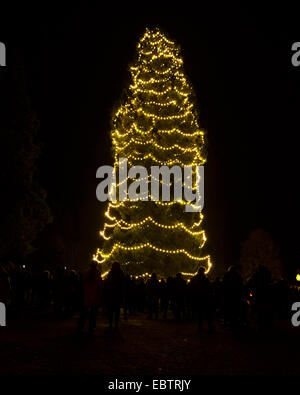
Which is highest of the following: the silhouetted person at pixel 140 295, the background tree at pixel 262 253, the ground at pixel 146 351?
the background tree at pixel 262 253

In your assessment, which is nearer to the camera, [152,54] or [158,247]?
[158,247]

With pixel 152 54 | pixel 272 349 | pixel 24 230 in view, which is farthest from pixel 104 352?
pixel 152 54

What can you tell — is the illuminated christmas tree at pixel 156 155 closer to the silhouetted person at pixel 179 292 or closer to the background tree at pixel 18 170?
the background tree at pixel 18 170

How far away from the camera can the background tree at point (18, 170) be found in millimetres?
32188

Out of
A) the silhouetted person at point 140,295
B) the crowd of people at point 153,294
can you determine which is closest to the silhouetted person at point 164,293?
the crowd of people at point 153,294

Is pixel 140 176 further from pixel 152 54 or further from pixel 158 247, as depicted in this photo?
pixel 152 54

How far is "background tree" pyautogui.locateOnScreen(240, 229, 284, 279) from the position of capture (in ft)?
258

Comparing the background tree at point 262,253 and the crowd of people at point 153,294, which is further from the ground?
the background tree at point 262,253

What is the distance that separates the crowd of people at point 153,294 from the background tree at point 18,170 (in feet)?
18.3

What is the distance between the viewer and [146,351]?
1291 cm

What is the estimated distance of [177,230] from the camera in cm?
3172

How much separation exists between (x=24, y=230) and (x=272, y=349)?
21.1 m

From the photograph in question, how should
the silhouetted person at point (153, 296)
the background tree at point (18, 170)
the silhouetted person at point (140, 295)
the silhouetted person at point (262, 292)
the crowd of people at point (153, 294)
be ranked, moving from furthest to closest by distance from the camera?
1. the background tree at point (18, 170)
2. the silhouetted person at point (140, 295)
3. the silhouetted person at point (153, 296)
4. the silhouetted person at point (262, 292)
5. the crowd of people at point (153, 294)

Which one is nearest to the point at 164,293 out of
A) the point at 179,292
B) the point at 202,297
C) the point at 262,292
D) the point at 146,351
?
the point at 179,292
